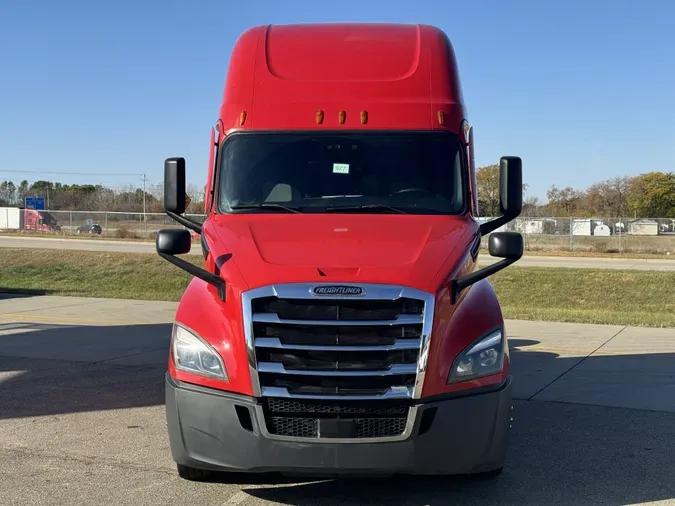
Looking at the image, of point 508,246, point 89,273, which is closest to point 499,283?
point 89,273

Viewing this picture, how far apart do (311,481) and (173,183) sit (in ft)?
8.42

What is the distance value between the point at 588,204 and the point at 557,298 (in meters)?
87.0

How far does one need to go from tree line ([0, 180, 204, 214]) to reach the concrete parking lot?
6206cm

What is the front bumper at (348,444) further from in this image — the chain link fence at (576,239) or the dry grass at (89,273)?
the chain link fence at (576,239)

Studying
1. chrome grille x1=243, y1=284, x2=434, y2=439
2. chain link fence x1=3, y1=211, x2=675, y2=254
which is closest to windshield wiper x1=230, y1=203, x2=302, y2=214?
chrome grille x1=243, y1=284, x2=434, y2=439

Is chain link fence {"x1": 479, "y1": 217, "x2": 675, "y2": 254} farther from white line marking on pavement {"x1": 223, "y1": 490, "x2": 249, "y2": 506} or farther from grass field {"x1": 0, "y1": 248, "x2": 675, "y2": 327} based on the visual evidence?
white line marking on pavement {"x1": 223, "y1": 490, "x2": 249, "y2": 506}

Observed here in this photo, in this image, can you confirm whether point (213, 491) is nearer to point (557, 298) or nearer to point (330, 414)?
point (330, 414)

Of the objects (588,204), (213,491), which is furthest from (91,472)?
(588,204)

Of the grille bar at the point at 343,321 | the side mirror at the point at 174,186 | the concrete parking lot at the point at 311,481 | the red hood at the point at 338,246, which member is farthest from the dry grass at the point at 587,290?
the grille bar at the point at 343,321

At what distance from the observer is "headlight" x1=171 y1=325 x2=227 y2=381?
4.61 meters

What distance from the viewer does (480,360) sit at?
15.3 feet

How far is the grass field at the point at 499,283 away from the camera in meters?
20.0

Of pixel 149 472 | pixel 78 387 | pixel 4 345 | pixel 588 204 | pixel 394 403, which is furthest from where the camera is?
pixel 588 204

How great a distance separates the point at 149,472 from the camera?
565 cm
